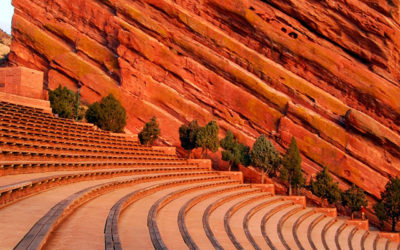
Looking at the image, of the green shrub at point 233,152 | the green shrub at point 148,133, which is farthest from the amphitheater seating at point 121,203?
the green shrub at point 233,152

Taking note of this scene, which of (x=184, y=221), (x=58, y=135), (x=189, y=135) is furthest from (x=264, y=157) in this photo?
(x=184, y=221)

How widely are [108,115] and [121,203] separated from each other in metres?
21.5

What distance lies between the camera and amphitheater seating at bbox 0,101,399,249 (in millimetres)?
8305

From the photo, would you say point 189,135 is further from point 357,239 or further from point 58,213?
point 58,213

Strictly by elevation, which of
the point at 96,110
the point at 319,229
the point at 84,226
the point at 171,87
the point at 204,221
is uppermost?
the point at 171,87

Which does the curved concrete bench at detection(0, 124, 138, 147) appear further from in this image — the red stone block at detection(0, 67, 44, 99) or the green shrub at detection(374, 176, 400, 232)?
the green shrub at detection(374, 176, 400, 232)

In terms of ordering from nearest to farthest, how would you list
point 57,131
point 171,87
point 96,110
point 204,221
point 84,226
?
1. point 84,226
2. point 204,221
3. point 57,131
4. point 96,110
5. point 171,87

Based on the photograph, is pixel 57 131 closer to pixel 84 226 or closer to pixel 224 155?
pixel 84 226

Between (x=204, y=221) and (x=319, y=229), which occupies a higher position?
(x=204, y=221)

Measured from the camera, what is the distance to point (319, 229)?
24.3m

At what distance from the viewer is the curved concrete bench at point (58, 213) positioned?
6300mm

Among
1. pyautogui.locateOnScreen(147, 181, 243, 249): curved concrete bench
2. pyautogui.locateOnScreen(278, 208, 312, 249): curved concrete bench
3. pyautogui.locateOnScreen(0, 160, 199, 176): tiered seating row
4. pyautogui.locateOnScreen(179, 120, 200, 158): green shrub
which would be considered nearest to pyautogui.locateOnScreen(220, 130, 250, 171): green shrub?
pyautogui.locateOnScreen(179, 120, 200, 158): green shrub

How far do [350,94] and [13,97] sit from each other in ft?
103

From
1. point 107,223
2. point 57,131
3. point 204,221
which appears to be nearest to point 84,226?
point 107,223
